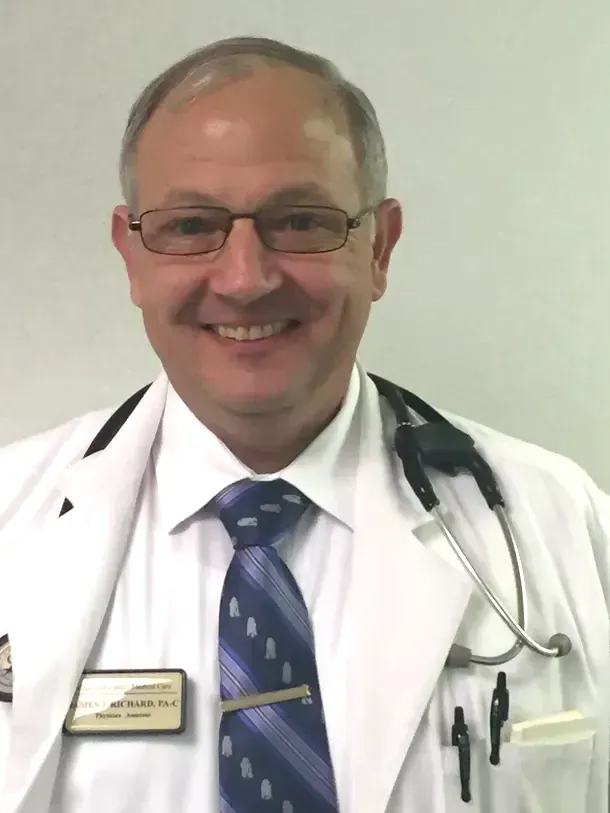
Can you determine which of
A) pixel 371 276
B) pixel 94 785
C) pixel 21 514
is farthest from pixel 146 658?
pixel 371 276

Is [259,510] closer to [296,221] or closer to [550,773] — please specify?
[296,221]

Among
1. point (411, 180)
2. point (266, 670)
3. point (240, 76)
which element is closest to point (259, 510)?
point (266, 670)

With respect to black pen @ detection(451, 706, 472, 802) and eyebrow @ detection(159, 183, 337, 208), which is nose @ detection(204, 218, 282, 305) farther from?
black pen @ detection(451, 706, 472, 802)

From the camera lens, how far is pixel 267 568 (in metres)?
0.96

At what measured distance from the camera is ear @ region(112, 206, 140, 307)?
40.1 inches

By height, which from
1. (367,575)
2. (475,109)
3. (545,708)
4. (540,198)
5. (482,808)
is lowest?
(482,808)

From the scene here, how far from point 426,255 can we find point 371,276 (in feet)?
1.46

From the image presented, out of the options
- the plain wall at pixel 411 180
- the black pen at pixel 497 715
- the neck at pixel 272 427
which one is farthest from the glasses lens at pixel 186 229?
the black pen at pixel 497 715

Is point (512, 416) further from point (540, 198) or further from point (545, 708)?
point (545, 708)

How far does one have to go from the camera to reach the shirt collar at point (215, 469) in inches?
40.1

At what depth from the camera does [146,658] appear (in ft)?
3.10

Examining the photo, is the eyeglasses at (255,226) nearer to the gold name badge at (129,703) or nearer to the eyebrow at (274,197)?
the eyebrow at (274,197)

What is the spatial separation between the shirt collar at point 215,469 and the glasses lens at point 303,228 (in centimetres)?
26

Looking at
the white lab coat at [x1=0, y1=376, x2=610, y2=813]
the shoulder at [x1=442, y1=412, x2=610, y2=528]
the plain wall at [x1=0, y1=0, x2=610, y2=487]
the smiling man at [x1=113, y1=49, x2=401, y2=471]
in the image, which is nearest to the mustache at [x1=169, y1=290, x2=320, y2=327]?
the smiling man at [x1=113, y1=49, x2=401, y2=471]
